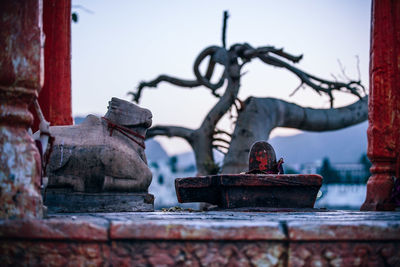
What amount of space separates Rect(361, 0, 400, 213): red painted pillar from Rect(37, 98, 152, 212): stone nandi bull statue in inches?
90.1

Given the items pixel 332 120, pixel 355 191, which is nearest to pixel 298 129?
pixel 332 120

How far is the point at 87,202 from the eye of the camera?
434 centimetres

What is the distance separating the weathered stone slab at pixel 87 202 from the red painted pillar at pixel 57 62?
211cm

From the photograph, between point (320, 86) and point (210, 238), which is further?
point (320, 86)

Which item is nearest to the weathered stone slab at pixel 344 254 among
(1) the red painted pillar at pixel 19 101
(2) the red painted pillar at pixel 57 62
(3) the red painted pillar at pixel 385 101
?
(1) the red painted pillar at pixel 19 101

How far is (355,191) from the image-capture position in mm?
23266

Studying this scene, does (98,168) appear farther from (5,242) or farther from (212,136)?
(212,136)

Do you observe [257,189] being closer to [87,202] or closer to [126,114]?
[126,114]

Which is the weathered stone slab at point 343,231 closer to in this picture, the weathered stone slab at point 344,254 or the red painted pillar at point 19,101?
the weathered stone slab at point 344,254

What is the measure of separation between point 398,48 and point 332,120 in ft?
22.2

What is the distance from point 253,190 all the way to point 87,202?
56.8 inches

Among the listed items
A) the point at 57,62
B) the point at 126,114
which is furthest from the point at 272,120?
the point at 126,114

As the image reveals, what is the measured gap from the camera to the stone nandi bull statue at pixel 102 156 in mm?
4387

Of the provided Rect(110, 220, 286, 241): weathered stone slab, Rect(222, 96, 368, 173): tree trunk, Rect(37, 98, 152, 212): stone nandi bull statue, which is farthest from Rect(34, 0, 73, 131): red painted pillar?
Rect(222, 96, 368, 173): tree trunk
